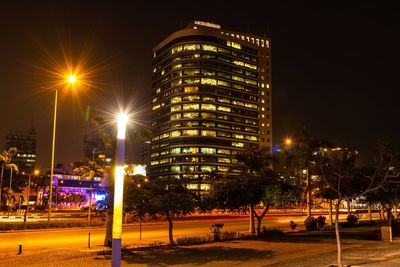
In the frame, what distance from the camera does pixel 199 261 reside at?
17.4 m

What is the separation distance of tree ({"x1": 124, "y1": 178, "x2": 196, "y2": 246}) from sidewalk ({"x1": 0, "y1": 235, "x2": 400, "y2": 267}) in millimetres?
1932

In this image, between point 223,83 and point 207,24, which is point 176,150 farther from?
point 207,24

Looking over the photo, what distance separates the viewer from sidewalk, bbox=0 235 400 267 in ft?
54.9

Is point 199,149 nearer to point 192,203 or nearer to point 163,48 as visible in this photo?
point 163,48

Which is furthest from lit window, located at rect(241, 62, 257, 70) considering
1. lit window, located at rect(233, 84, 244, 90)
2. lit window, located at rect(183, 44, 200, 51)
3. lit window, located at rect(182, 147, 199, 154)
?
lit window, located at rect(182, 147, 199, 154)

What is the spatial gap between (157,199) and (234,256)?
14.9ft

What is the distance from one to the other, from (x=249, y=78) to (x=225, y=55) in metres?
13.1

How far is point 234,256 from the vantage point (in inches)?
739

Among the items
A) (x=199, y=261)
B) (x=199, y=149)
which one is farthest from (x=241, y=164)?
(x=199, y=149)

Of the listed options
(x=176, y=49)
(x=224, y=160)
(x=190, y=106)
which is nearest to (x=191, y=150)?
(x=224, y=160)

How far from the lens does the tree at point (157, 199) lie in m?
20.7

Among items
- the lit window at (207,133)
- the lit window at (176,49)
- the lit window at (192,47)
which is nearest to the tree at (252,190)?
the lit window at (207,133)

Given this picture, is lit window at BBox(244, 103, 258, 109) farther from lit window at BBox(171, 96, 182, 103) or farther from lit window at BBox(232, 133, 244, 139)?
lit window at BBox(171, 96, 182, 103)

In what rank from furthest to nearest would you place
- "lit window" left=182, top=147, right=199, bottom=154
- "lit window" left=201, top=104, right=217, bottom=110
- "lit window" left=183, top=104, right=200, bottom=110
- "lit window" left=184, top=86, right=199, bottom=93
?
"lit window" left=201, top=104, right=217, bottom=110 → "lit window" left=184, top=86, right=199, bottom=93 → "lit window" left=183, top=104, right=200, bottom=110 → "lit window" left=182, top=147, right=199, bottom=154
